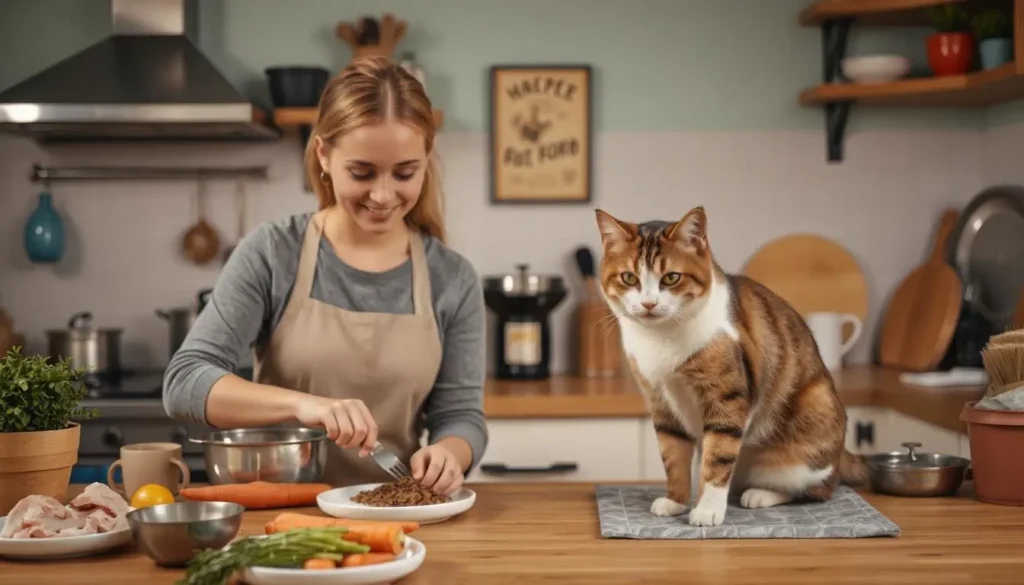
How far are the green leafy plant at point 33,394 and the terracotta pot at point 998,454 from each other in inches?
51.4

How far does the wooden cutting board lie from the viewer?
353 centimetres

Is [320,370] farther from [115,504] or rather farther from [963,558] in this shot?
[963,558]

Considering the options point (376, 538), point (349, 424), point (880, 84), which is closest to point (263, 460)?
point (349, 424)

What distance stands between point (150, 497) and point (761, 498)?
34.5 inches

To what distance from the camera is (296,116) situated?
3.57 meters

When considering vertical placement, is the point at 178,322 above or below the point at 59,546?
above

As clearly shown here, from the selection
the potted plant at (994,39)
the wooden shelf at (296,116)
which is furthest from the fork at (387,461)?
the potted plant at (994,39)

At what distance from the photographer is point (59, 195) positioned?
12.6ft

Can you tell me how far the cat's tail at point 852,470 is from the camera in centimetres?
196

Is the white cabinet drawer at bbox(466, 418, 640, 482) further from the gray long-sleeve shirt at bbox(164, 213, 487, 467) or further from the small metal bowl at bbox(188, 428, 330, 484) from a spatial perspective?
the small metal bowl at bbox(188, 428, 330, 484)

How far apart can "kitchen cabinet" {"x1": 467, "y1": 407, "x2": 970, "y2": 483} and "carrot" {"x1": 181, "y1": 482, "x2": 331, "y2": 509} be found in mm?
1471

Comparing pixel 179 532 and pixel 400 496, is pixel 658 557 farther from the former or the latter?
pixel 179 532

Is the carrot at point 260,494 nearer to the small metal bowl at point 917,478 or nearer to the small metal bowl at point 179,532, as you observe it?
the small metal bowl at point 179,532

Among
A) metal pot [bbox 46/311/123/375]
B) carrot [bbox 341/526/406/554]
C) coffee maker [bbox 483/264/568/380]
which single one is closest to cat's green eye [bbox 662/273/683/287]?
carrot [bbox 341/526/406/554]
